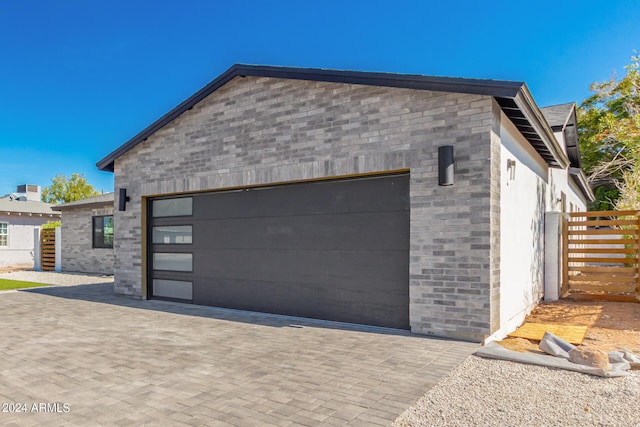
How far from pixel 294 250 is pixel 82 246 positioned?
1372 centimetres

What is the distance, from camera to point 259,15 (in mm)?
11148

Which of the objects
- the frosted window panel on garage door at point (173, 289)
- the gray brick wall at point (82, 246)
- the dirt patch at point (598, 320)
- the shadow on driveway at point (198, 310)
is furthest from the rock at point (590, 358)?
the gray brick wall at point (82, 246)

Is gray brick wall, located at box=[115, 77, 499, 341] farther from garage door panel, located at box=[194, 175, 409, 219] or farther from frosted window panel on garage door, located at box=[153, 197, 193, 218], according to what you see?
frosted window panel on garage door, located at box=[153, 197, 193, 218]

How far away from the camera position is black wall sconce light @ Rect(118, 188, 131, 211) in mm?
10258

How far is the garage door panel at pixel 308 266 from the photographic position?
6.75 m

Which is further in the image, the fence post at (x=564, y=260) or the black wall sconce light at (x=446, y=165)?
the fence post at (x=564, y=260)

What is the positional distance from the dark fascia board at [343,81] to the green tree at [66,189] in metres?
32.9

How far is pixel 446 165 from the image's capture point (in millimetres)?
5895

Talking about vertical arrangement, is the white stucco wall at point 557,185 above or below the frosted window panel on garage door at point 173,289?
above

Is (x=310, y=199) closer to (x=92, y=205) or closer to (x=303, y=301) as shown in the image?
(x=303, y=301)

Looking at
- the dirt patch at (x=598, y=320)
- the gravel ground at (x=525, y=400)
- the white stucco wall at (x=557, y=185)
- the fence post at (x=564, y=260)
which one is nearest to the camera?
the gravel ground at (x=525, y=400)

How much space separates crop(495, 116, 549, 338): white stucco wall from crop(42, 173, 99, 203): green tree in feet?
130

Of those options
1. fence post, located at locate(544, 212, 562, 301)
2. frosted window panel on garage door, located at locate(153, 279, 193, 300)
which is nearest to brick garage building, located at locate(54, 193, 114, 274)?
frosted window panel on garage door, located at locate(153, 279, 193, 300)

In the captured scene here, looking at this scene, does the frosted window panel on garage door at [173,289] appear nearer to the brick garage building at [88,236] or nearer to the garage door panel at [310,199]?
the garage door panel at [310,199]
